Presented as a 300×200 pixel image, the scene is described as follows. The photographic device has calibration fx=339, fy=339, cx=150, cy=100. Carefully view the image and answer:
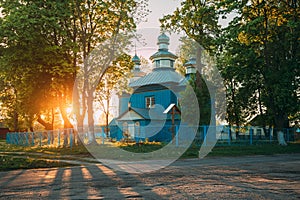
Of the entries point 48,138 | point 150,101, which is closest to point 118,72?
point 48,138

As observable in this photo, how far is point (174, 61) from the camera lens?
47.4 meters

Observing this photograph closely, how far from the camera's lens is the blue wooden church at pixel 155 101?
35719 millimetres

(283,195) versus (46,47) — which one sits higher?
(46,47)

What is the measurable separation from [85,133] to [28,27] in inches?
364

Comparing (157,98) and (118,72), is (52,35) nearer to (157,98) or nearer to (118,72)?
(118,72)

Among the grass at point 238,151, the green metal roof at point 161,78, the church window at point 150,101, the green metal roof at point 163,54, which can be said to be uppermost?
the green metal roof at point 163,54

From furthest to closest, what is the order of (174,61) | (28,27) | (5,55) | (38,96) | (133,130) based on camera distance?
(174,61), (133,130), (38,96), (5,55), (28,27)

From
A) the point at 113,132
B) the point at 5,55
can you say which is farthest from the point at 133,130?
the point at 5,55

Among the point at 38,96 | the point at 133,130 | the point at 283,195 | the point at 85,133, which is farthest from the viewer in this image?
the point at 133,130

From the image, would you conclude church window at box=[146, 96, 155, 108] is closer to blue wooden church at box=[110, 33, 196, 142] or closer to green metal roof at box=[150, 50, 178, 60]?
blue wooden church at box=[110, 33, 196, 142]

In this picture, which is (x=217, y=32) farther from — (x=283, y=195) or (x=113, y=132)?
(x=283, y=195)

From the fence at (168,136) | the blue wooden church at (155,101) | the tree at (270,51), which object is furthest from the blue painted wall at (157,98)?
the tree at (270,51)

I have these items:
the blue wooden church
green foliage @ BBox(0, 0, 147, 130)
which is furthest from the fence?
green foliage @ BBox(0, 0, 147, 130)

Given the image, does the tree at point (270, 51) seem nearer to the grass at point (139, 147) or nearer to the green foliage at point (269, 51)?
the green foliage at point (269, 51)
